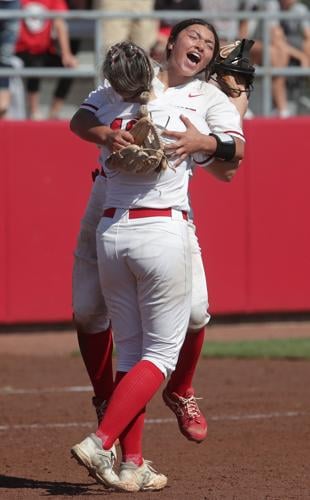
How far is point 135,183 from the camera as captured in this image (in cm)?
537

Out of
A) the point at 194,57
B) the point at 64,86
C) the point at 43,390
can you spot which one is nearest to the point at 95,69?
the point at 64,86

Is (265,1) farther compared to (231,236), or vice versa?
(265,1)

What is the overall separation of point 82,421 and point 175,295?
115 inches

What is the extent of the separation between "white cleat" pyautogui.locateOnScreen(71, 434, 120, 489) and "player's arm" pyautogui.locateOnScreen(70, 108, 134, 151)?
131cm

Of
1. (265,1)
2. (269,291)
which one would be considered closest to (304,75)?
(265,1)

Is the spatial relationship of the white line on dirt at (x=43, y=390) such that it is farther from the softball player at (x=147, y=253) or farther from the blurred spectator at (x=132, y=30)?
the blurred spectator at (x=132, y=30)

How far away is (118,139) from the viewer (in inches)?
207

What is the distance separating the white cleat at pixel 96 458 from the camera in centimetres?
522

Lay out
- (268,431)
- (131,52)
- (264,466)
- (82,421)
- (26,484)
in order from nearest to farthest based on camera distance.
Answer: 1. (131,52)
2. (26,484)
3. (264,466)
4. (268,431)
5. (82,421)

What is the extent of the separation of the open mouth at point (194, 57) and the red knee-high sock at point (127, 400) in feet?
4.56

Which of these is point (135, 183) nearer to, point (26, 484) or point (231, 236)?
point (26, 484)

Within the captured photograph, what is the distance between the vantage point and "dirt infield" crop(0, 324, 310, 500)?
227 inches

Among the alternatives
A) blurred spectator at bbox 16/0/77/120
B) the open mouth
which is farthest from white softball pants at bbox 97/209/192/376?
blurred spectator at bbox 16/0/77/120

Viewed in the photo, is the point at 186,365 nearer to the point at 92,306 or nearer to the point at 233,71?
the point at 92,306
